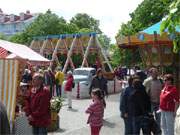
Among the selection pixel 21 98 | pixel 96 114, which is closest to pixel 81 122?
pixel 21 98

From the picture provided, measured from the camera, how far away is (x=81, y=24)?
325ft

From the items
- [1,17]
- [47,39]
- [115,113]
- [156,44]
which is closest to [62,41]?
[47,39]

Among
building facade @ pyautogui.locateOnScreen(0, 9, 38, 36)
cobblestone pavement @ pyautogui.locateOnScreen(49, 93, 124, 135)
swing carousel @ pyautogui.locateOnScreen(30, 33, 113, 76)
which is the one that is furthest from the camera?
building facade @ pyautogui.locateOnScreen(0, 9, 38, 36)

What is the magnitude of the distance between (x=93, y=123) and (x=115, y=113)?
804cm

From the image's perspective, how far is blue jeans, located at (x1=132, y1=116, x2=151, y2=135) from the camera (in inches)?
414

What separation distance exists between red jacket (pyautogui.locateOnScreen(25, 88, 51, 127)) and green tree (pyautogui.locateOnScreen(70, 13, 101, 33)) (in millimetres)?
88215

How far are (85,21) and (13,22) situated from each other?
65487 mm

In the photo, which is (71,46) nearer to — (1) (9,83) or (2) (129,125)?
(2) (129,125)

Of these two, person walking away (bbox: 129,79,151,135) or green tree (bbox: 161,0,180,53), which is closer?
green tree (bbox: 161,0,180,53)

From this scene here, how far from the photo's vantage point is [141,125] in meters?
10.7

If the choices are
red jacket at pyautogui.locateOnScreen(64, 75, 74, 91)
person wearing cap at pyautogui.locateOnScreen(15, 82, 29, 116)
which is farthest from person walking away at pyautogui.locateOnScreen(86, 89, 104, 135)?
red jacket at pyautogui.locateOnScreen(64, 75, 74, 91)

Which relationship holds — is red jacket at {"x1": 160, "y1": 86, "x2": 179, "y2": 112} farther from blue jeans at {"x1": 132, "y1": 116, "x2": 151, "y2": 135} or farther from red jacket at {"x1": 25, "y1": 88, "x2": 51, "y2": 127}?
red jacket at {"x1": 25, "y1": 88, "x2": 51, "y2": 127}

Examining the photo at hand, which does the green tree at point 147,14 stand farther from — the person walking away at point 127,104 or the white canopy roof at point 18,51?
the person walking away at point 127,104

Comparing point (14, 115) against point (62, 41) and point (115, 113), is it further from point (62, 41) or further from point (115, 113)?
point (62, 41)
